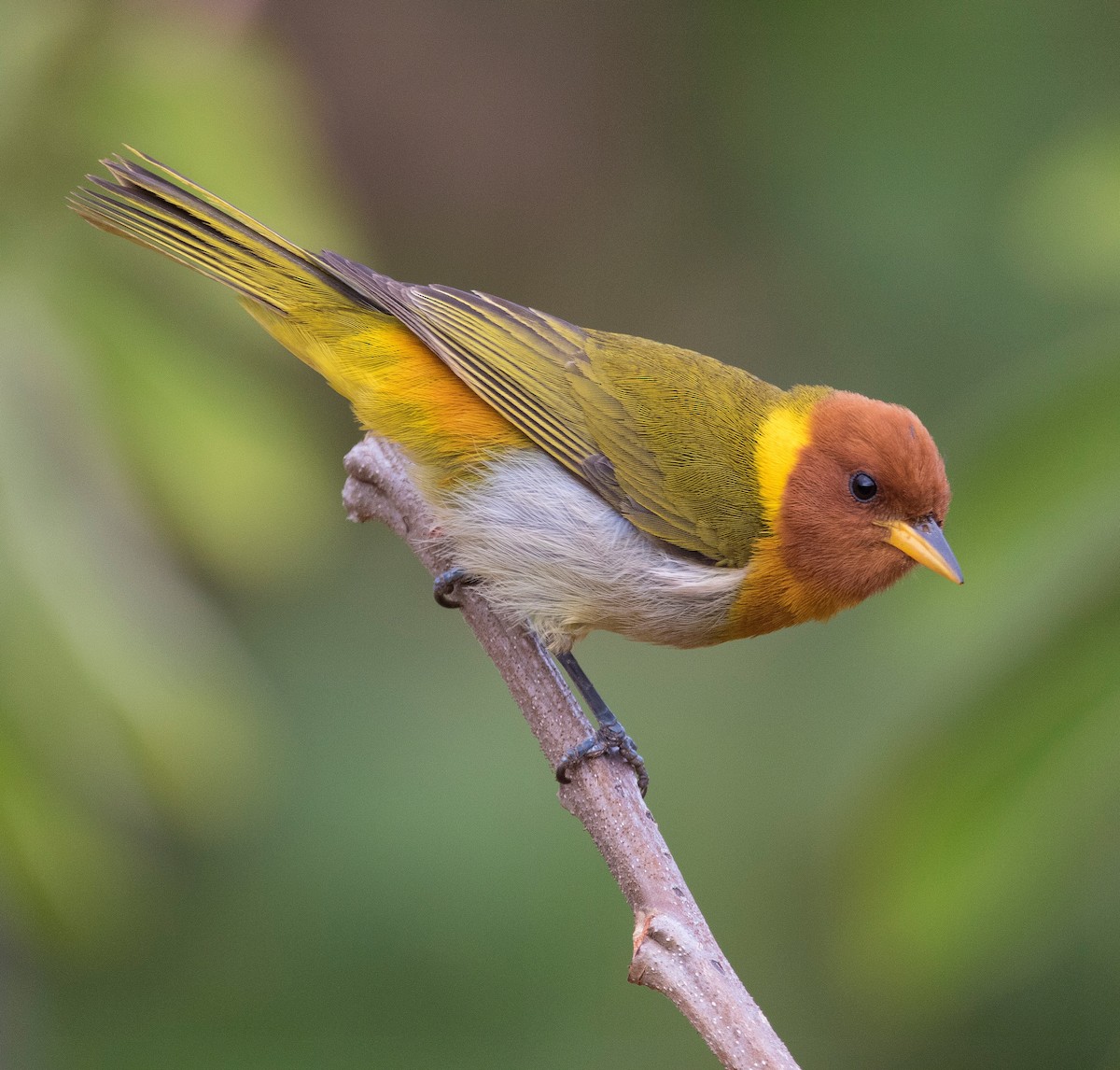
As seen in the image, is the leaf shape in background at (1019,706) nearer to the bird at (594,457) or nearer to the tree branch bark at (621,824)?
the tree branch bark at (621,824)

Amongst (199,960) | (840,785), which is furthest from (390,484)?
(199,960)

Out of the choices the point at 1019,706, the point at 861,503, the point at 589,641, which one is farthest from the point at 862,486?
the point at 589,641

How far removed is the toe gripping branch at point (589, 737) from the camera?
3133 mm

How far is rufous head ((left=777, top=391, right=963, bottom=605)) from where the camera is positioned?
130 inches

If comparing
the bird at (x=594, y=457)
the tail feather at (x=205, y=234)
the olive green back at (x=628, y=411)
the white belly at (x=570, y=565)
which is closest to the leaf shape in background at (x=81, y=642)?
the tail feather at (x=205, y=234)

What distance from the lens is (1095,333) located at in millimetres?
2623

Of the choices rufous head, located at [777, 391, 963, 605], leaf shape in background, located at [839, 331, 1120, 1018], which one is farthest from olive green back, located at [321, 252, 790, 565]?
leaf shape in background, located at [839, 331, 1120, 1018]

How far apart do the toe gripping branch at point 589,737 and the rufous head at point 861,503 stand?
59cm

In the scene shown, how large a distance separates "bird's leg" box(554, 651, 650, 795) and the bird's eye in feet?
2.64

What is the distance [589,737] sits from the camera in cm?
321

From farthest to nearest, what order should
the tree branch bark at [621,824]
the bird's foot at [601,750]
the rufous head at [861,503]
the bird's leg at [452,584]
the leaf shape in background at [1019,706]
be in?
the bird's leg at [452,584], the rufous head at [861,503], the bird's foot at [601,750], the leaf shape in background at [1019,706], the tree branch bark at [621,824]

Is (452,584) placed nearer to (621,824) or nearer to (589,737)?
(589,737)

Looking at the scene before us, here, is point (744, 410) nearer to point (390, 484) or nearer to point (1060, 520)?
point (390, 484)

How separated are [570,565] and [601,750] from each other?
0.52 metres
